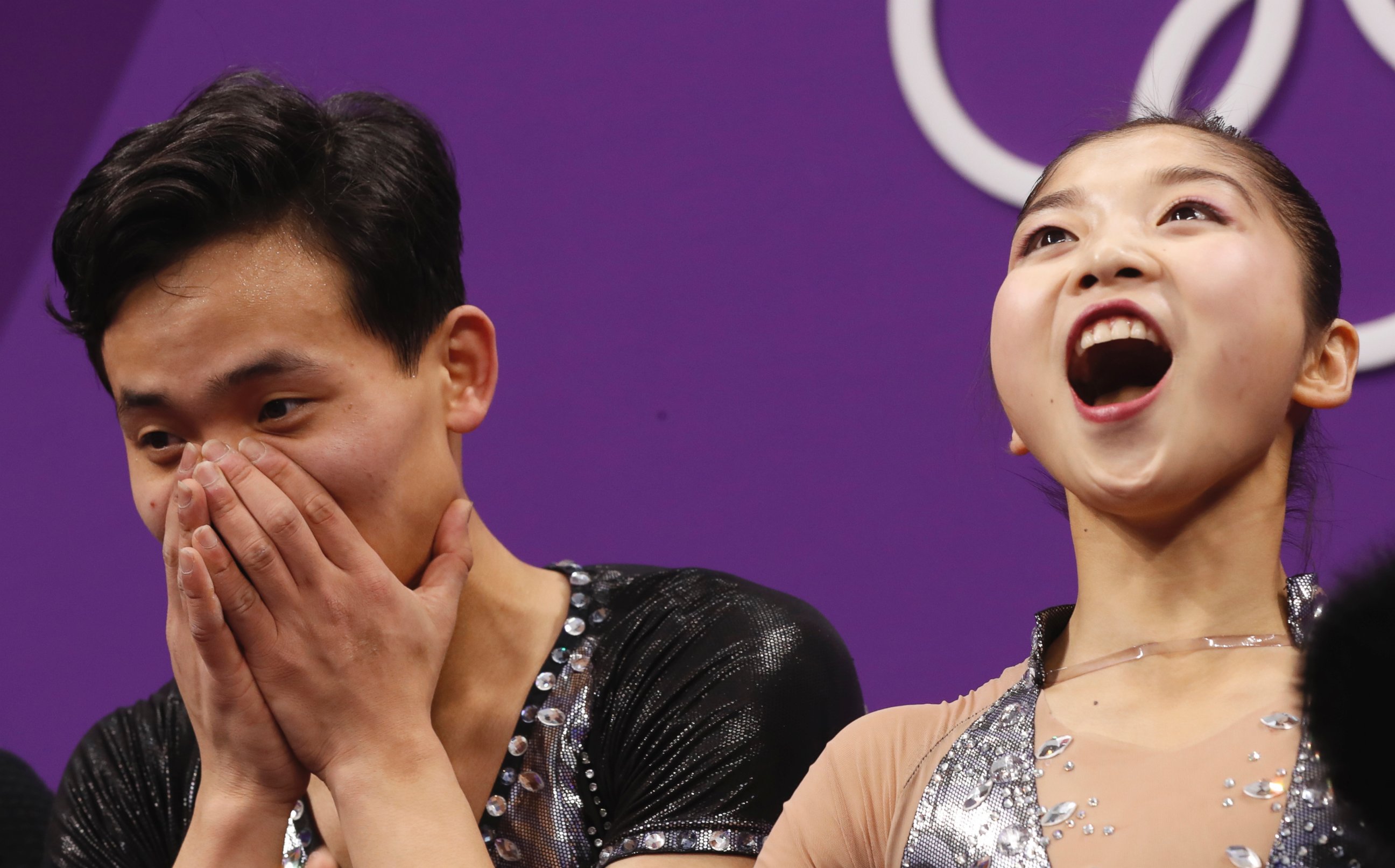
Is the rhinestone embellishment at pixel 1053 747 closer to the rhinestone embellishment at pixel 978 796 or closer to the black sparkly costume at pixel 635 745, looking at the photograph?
the rhinestone embellishment at pixel 978 796

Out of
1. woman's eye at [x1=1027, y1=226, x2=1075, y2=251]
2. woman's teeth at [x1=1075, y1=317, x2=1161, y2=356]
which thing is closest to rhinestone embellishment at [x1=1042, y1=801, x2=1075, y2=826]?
woman's teeth at [x1=1075, y1=317, x2=1161, y2=356]

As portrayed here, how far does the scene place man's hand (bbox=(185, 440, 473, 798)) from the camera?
121 centimetres

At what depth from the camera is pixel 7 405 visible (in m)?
2.39

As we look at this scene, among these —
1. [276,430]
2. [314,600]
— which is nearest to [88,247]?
[276,430]

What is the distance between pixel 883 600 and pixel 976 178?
0.55m

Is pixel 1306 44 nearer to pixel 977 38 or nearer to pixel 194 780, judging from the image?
pixel 977 38

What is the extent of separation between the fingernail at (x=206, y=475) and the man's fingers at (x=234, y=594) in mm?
35

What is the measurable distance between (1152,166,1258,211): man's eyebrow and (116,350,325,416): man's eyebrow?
71 centimetres

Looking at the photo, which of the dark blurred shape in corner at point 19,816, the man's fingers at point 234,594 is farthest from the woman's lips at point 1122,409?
the dark blurred shape in corner at point 19,816

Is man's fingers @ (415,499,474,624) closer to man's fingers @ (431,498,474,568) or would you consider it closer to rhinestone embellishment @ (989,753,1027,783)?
man's fingers @ (431,498,474,568)

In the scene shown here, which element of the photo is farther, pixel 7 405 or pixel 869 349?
pixel 7 405

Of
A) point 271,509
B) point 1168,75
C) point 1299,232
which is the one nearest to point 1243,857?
point 1299,232

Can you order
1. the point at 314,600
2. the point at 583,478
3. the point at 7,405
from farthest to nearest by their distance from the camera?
the point at 7,405 → the point at 583,478 → the point at 314,600

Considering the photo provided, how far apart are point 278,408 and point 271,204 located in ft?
0.63
